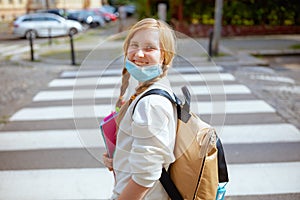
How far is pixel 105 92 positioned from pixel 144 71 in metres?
0.70

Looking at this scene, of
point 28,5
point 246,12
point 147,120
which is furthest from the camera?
point 28,5

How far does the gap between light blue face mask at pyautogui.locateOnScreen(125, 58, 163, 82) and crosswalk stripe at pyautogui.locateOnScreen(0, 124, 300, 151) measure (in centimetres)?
327

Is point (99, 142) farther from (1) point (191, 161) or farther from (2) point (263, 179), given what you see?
(2) point (263, 179)

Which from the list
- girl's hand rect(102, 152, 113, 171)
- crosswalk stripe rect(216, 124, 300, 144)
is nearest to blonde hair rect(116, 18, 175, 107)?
girl's hand rect(102, 152, 113, 171)

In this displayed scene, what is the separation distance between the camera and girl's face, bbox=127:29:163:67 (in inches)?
54.9

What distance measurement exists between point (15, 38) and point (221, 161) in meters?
21.4

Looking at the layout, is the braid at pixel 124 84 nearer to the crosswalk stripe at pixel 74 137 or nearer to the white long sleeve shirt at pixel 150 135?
the white long sleeve shirt at pixel 150 135

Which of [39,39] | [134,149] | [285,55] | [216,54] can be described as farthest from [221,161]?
[39,39]

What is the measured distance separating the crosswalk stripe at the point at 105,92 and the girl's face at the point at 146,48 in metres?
0.25

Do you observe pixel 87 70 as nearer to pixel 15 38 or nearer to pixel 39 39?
pixel 39 39

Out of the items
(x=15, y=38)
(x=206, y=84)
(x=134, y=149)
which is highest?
(x=206, y=84)

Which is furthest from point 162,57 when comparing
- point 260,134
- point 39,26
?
point 39,26

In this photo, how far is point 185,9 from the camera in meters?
18.0

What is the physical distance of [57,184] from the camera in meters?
3.65
